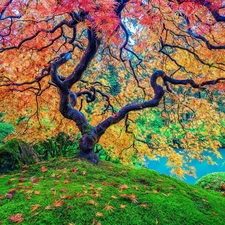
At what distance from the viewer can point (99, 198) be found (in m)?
2.38

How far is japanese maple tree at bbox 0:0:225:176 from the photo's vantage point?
3.27 meters

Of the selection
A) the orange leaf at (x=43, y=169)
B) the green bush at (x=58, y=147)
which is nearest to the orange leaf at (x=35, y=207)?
the orange leaf at (x=43, y=169)

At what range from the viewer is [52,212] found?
202cm

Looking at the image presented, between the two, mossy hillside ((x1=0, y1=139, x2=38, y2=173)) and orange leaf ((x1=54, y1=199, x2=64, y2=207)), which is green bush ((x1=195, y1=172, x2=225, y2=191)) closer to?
mossy hillside ((x1=0, y1=139, x2=38, y2=173))

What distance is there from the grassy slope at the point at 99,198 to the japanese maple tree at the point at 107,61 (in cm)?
68

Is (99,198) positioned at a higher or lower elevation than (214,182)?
higher

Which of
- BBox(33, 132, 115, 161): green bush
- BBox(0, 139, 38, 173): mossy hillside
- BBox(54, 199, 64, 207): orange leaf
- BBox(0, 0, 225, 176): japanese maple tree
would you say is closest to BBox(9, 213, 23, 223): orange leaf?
BBox(54, 199, 64, 207): orange leaf

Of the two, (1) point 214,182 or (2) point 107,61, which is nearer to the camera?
(1) point 214,182

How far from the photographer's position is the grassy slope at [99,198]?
206 cm

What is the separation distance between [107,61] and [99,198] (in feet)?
12.6

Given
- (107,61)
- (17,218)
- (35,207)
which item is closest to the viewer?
(17,218)

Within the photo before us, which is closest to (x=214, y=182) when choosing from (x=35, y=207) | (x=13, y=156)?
(x=13, y=156)

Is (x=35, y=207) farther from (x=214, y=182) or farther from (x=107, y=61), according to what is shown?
(x=214, y=182)

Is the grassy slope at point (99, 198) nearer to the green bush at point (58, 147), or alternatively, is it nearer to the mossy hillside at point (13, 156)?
the mossy hillside at point (13, 156)
